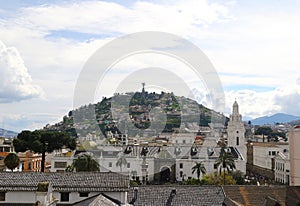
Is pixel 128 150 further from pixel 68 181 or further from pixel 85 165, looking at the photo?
pixel 68 181

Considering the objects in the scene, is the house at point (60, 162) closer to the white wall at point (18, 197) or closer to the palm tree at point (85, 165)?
the palm tree at point (85, 165)

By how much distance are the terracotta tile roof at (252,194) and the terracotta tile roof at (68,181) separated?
552 centimetres

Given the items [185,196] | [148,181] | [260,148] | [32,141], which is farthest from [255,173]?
[185,196]

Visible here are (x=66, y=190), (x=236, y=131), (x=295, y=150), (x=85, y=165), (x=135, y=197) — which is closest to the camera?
(x=295, y=150)

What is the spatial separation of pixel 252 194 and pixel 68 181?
9297 millimetres

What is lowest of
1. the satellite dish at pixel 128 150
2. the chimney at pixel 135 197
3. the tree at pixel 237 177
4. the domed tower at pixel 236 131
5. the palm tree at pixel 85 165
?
the tree at pixel 237 177

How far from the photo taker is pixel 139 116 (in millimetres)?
104688

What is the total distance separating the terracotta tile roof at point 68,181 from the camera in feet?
68.3

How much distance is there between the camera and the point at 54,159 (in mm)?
57469

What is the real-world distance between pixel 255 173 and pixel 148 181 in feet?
97.6

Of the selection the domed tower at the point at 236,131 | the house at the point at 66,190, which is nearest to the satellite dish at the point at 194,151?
the domed tower at the point at 236,131

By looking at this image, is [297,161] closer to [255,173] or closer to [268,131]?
[255,173]

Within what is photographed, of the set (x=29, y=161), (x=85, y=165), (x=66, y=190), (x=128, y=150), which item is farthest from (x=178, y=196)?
(x=128, y=150)

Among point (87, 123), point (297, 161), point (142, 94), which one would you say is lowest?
point (297, 161)
